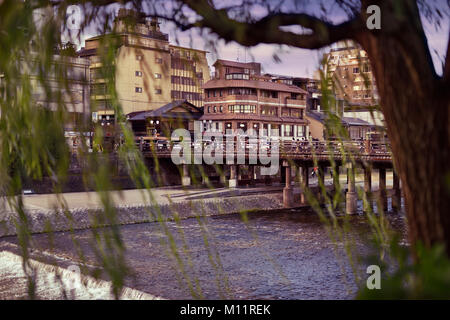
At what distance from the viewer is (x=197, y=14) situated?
7.18ft

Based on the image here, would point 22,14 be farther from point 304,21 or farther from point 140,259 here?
point 140,259

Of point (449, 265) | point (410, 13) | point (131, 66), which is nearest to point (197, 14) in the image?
point (410, 13)

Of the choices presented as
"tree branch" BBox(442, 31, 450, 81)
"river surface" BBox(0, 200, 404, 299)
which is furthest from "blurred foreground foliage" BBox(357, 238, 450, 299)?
"river surface" BBox(0, 200, 404, 299)

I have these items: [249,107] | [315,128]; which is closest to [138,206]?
[249,107]

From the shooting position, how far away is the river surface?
9.95 meters

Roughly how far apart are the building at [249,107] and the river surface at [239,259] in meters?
23.5

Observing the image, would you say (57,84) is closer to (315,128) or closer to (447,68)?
(447,68)

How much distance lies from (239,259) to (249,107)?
31494 millimetres

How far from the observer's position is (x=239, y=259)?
13000 millimetres

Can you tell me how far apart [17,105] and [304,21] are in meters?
1.40

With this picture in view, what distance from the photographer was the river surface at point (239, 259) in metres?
9.95

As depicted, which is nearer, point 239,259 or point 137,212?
point 239,259

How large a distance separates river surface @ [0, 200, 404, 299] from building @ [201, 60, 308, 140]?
23.5 meters
